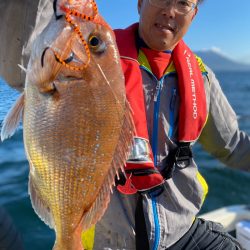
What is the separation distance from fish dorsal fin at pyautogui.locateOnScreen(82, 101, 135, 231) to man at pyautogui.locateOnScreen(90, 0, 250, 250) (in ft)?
2.01

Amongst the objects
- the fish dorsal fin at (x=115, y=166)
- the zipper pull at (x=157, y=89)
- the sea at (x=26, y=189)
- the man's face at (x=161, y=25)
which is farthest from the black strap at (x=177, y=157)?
the sea at (x=26, y=189)

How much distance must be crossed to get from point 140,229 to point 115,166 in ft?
3.35

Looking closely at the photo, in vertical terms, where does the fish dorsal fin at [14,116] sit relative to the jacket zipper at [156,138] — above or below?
above

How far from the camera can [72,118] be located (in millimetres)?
1793

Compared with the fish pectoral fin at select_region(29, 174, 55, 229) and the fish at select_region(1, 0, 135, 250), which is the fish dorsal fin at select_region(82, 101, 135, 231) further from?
the fish pectoral fin at select_region(29, 174, 55, 229)

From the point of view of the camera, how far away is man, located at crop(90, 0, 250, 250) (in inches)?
108

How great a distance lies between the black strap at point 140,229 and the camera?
2.76 meters

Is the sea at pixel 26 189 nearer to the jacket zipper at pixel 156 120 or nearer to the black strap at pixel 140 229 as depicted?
the jacket zipper at pixel 156 120

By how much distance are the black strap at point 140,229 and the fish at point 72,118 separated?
87cm

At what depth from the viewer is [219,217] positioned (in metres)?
5.56

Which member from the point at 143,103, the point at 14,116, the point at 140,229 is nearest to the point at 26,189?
the point at 140,229

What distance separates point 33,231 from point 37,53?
4.19 m

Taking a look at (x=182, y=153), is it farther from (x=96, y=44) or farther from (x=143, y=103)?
(x=96, y=44)

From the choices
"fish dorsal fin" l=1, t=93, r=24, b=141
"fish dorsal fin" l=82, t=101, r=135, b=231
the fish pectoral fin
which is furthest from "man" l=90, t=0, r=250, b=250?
"fish dorsal fin" l=1, t=93, r=24, b=141
